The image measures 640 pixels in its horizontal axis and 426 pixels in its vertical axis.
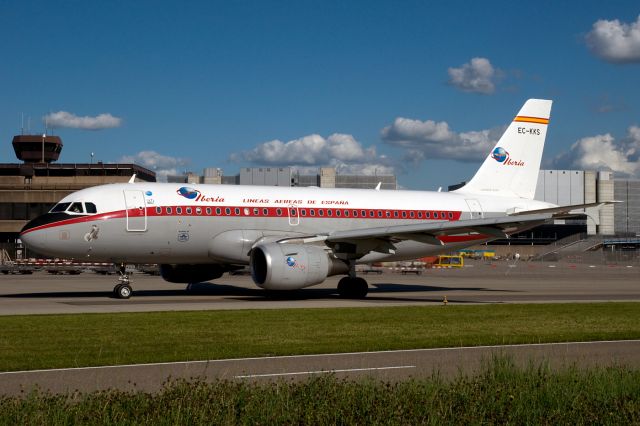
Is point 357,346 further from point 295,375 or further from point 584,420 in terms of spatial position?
point 584,420

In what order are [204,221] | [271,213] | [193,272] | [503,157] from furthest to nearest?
[503,157], [193,272], [271,213], [204,221]

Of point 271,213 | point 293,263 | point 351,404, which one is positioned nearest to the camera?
point 351,404

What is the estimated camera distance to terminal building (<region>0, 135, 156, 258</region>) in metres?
91.6

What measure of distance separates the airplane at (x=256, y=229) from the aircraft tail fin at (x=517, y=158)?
10.0 ft

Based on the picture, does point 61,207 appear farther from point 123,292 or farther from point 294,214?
point 294,214

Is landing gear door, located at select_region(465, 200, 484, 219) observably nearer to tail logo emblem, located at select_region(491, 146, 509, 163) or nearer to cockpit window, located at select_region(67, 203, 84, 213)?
tail logo emblem, located at select_region(491, 146, 509, 163)

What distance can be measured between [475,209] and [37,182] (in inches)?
2819

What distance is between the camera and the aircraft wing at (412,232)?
1130 inches

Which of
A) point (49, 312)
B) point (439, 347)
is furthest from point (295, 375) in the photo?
point (49, 312)

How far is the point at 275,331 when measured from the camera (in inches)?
688

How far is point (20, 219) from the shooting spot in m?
91.4

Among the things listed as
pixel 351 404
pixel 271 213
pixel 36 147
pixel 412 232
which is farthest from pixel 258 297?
pixel 36 147

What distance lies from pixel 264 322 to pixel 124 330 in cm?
361

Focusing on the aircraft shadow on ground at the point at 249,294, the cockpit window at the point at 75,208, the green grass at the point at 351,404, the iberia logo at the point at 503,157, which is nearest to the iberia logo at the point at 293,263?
the aircraft shadow on ground at the point at 249,294
